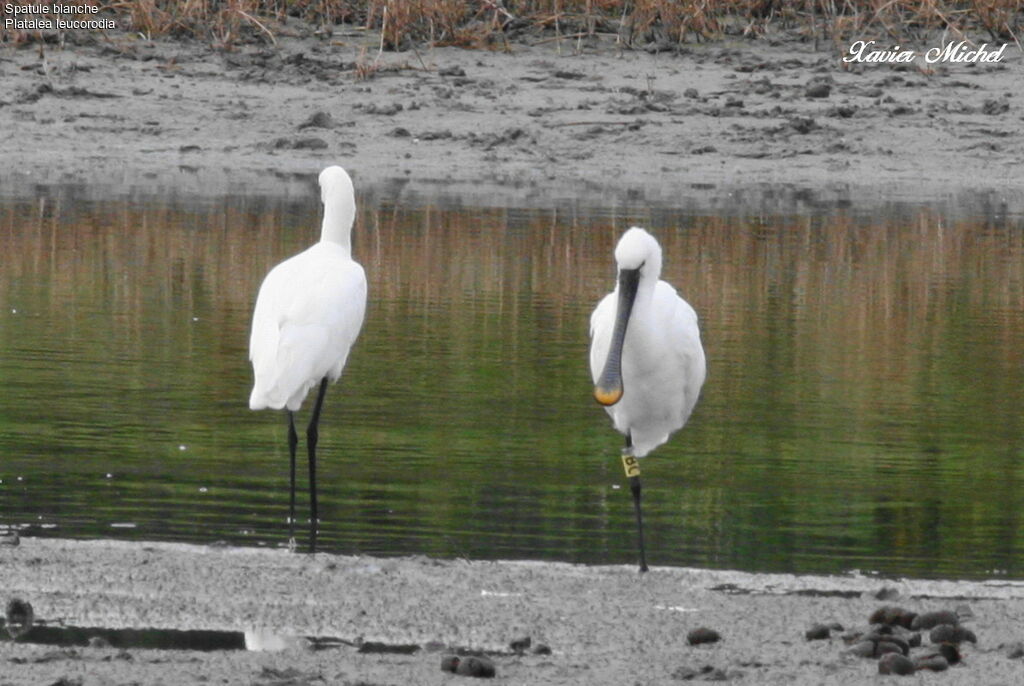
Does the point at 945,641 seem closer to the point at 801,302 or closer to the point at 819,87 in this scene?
the point at 801,302

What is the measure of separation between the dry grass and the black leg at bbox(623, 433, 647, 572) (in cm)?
1342

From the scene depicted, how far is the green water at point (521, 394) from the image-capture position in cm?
741

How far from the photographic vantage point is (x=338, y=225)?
8266 millimetres

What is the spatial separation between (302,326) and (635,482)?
123cm

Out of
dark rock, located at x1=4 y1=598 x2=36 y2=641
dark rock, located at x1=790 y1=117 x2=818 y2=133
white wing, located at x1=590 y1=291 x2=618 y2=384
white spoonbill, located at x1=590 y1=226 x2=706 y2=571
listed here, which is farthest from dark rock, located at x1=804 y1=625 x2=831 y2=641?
dark rock, located at x1=790 y1=117 x2=818 y2=133

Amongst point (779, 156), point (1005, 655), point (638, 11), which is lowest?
point (1005, 655)

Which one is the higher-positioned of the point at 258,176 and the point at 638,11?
Result: the point at 638,11


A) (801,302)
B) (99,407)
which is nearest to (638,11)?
(801,302)

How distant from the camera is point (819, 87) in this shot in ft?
64.6

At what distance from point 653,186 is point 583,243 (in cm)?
362

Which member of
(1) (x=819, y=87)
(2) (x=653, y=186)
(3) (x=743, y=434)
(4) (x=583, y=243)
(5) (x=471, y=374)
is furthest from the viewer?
(1) (x=819, y=87)

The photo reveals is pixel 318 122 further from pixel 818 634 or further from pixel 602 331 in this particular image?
pixel 818 634

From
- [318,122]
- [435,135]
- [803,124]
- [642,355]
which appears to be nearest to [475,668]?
[642,355]

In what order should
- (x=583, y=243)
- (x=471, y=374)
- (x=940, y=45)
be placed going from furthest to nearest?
(x=940, y=45), (x=583, y=243), (x=471, y=374)
